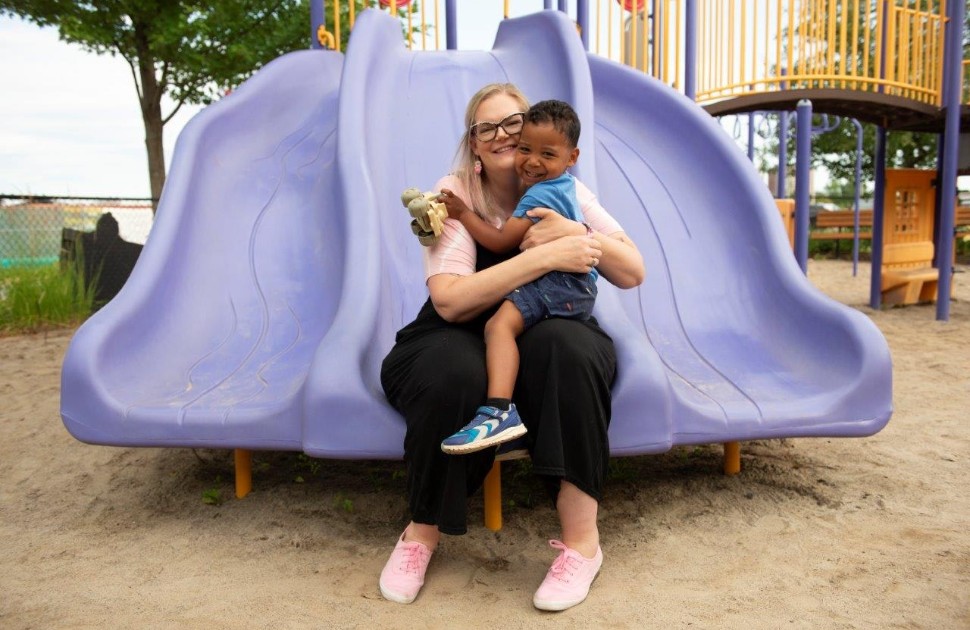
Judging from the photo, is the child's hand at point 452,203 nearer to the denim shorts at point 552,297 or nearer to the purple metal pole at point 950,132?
the denim shorts at point 552,297

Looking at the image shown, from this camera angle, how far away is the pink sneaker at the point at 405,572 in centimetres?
200

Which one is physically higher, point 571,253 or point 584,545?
point 571,253

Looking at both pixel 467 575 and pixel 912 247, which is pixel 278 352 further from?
pixel 912 247

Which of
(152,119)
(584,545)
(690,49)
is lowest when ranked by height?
(584,545)

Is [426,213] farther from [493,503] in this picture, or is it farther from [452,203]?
[493,503]

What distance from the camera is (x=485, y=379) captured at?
1.96 metres

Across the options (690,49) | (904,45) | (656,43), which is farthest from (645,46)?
(904,45)

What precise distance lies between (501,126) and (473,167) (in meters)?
0.15

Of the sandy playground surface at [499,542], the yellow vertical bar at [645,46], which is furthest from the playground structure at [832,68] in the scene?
the sandy playground surface at [499,542]

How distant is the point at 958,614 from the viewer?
1.85 m

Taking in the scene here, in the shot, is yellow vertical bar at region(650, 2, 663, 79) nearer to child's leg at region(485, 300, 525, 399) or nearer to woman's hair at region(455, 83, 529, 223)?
woman's hair at region(455, 83, 529, 223)

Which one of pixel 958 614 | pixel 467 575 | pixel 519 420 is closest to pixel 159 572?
pixel 467 575

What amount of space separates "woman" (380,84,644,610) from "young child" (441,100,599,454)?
0.03 metres

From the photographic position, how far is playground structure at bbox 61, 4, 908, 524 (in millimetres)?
2312
